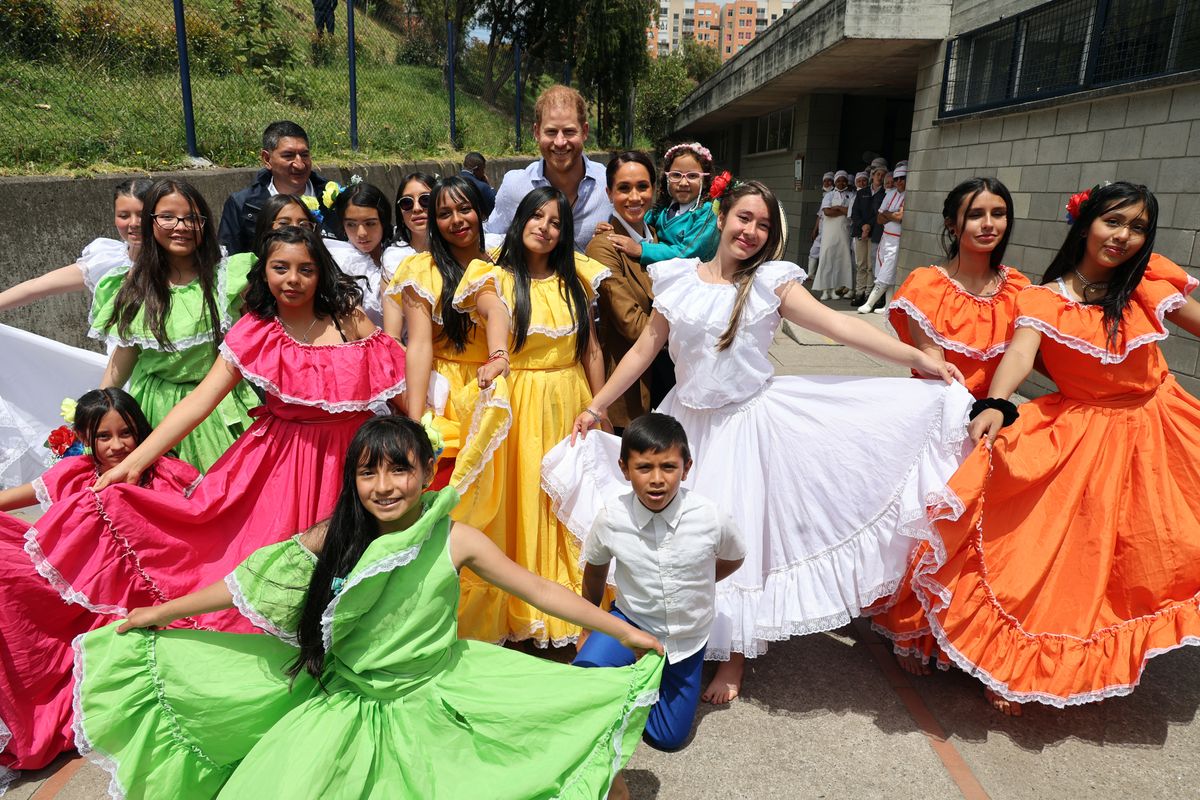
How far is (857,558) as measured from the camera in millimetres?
2844

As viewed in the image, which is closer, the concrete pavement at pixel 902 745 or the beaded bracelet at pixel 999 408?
the concrete pavement at pixel 902 745

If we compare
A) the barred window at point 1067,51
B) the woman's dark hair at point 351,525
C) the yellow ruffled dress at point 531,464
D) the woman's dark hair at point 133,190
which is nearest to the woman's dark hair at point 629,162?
the yellow ruffled dress at point 531,464

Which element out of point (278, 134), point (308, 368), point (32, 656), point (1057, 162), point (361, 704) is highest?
point (1057, 162)

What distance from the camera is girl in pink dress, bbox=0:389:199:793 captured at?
2516 mm

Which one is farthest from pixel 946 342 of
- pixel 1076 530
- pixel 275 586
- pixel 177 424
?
pixel 177 424

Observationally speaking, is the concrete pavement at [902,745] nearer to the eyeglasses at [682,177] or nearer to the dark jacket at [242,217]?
the eyeglasses at [682,177]

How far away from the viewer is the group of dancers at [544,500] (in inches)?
83.4

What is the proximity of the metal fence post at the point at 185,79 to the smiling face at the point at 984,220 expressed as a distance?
646cm

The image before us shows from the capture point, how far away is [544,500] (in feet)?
10.3

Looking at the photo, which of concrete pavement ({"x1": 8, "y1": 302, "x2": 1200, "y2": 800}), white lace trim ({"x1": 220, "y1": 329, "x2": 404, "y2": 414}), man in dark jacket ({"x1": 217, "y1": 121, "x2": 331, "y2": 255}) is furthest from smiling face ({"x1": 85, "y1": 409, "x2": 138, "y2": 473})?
man in dark jacket ({"x1": 217, "y1": 121, "x2": 331, "y2": 255})

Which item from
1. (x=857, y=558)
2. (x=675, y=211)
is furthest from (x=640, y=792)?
(x=675, y=211)

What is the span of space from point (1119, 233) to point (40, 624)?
3941 millimetres

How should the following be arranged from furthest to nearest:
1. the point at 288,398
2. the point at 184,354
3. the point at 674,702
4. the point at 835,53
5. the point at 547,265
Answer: the point at 835,53 → the point at 547,265 → the point at 184,354 → the point at 288,398 → the point at 674,702

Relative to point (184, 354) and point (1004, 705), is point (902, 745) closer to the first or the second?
point (1004, 705)
